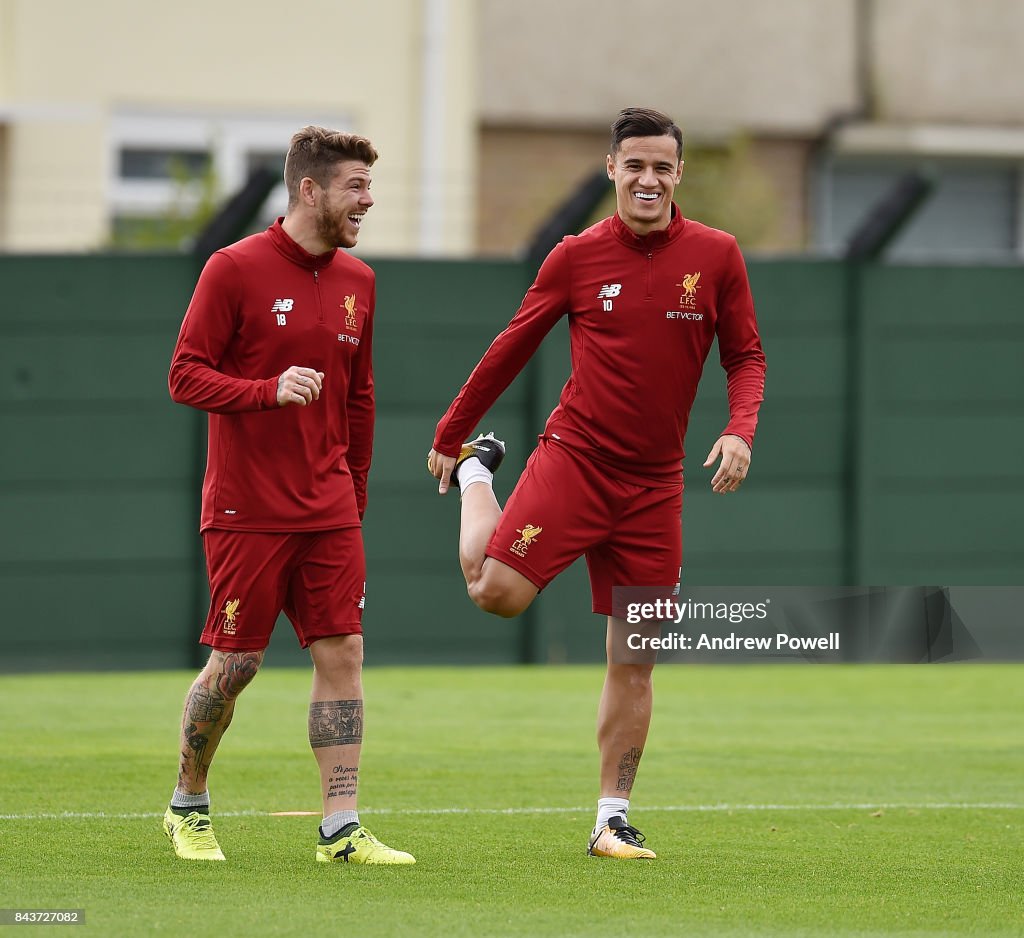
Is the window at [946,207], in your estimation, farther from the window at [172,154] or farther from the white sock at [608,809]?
the white sock at [608,809]

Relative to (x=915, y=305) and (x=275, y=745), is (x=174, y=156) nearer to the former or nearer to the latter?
(x=915, y=305)

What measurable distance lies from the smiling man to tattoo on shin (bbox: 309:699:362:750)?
611mm

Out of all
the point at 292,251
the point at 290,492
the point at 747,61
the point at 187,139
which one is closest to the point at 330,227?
the point at 292,251

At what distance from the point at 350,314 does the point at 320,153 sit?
53 centimetres

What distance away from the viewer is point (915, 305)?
1372 cm

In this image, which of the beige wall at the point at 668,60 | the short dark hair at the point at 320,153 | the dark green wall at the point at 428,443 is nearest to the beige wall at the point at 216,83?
the beige wall at the point at 668,60

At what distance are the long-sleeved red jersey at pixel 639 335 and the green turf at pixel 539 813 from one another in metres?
1.40

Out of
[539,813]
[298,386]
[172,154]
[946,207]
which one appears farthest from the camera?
[946,207]

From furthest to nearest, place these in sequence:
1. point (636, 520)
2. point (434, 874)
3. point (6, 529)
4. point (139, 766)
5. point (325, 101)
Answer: point (325, 101) → point (6, 529) → point (139, 766) → point (636, 520) → point (434, 874)

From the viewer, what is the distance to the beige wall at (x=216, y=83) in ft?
64.4

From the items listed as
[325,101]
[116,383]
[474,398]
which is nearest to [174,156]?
[325,101]

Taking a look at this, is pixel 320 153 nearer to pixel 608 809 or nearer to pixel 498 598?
pixel 498 598

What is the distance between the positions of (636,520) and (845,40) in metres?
20.1

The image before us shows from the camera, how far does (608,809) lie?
673 cm
